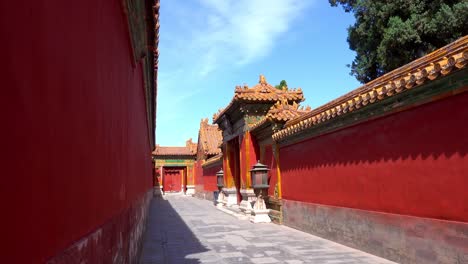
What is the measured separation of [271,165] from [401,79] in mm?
6845

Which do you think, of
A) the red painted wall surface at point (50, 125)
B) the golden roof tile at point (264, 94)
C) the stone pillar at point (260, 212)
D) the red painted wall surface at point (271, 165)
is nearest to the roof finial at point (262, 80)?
the golden roof tile at point (264, 94)

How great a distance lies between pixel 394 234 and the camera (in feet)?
19.2

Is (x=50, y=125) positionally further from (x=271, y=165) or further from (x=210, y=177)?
(x=210, y=177)

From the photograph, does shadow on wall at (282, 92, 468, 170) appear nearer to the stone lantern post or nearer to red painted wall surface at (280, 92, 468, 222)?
red painted wall surface at (280, 92, 468, 222)

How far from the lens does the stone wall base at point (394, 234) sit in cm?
474

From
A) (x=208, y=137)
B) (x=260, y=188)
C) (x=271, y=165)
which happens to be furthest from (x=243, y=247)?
(x=208, y=137)

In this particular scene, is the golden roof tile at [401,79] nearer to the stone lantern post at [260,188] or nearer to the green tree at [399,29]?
the stone lantern post at [260,188]

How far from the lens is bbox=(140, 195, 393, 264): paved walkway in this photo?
658 cm

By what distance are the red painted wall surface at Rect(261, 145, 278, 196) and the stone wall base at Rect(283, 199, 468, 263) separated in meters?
2.88

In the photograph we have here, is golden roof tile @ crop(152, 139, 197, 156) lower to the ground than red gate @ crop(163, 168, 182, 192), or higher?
higher

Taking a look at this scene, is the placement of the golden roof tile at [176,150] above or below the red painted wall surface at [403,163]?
above

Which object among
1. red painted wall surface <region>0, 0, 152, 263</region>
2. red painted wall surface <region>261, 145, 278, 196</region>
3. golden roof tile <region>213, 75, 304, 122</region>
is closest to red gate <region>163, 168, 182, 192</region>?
golden roof tile <region>213, 75, 304, 122</region>

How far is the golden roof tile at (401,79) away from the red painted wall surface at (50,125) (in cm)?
411

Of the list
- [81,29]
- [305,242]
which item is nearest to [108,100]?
[81,29]
